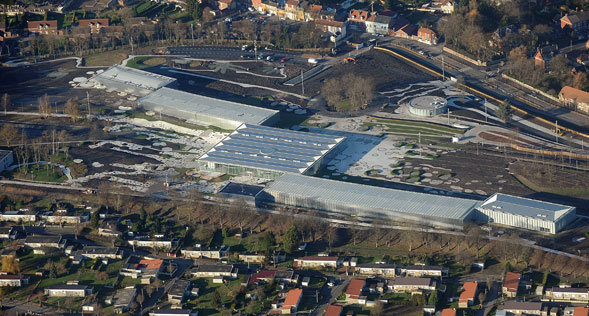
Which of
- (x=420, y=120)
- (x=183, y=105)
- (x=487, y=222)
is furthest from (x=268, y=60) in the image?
(x=487, y=222)

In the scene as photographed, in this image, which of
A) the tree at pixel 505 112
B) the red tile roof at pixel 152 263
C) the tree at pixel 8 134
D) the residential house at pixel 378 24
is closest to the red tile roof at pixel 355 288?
the red tile roof at pixel 152 263

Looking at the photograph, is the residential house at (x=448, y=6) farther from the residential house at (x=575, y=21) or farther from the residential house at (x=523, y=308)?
the residential house at (x=523, y=308)

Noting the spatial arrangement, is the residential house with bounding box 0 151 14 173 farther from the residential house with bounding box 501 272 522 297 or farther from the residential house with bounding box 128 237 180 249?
the residential house with bounding box 501 272 522 297

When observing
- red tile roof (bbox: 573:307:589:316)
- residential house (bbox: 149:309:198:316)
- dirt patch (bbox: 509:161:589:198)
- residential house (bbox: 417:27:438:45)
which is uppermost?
residential house (bbox: 417:27:438:45)

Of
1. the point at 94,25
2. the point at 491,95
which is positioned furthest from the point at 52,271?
the point at 94,25

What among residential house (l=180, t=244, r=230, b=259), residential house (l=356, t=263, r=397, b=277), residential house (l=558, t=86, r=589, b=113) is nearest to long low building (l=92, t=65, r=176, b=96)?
residential house (l=180, t=244, r=230, b=259)
